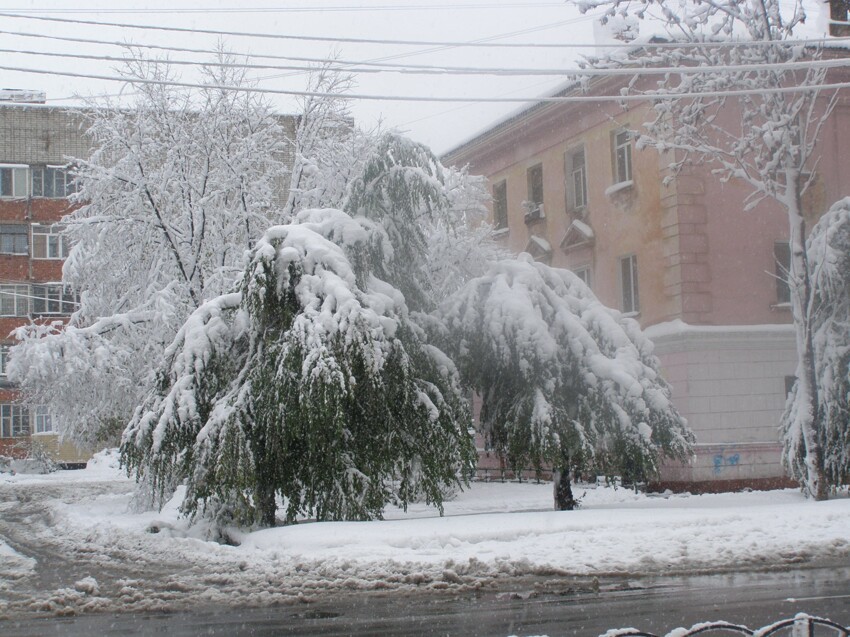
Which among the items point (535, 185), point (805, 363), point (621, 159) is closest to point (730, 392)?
point (805, 363)

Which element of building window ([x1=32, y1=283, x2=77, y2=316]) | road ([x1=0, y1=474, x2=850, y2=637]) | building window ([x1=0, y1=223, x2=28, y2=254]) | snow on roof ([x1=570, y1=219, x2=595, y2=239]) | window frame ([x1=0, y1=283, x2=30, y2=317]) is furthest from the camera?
building window ([x1=0, y1=223, x2=28, y2=254])

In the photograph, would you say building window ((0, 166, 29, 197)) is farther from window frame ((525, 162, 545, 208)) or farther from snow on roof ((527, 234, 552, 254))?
snow on roof ((527, 234, 552, 254))

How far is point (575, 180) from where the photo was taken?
90.8 ft

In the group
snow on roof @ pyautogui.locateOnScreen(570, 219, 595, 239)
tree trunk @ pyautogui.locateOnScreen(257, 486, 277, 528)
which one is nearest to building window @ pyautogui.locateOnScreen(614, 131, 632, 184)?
snow on roof @ pyautogui.locateOnScreen(570, 219, 595, 239)

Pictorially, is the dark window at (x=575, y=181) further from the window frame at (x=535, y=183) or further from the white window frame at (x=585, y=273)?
the white window frame at (x=585, y=273)

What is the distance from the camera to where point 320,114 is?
22703 mm

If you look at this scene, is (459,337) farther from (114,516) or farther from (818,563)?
(114,516)

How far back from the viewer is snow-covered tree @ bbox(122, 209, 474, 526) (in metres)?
13.4

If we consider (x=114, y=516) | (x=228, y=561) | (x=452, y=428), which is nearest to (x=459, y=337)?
(x=452, y=428)

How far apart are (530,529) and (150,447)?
5741 millimetres

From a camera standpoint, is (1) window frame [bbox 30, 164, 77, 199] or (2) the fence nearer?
(2) the fence

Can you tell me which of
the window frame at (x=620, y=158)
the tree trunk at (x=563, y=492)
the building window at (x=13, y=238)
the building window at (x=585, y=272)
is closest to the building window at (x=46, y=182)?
the building window at (x=13, y=238)

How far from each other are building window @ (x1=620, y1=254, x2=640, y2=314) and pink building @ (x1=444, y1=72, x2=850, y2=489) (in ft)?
0.10

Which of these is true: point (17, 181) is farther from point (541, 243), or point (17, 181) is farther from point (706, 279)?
point (706, 279)
